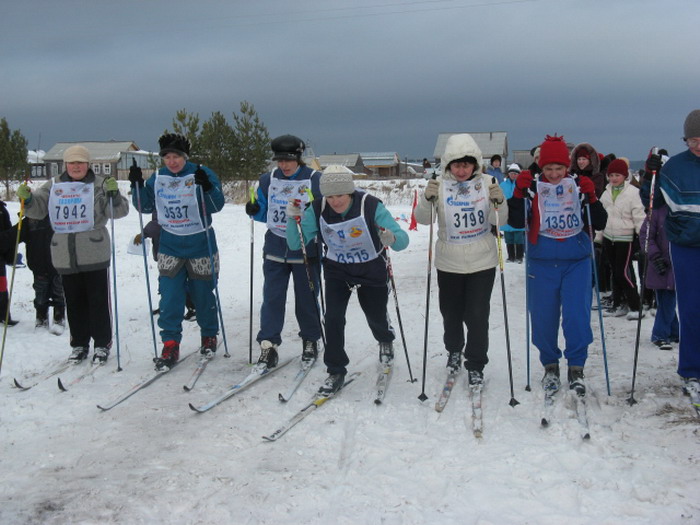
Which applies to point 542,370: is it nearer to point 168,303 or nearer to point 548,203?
point 548,203

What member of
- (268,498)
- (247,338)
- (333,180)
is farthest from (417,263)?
(268,498)

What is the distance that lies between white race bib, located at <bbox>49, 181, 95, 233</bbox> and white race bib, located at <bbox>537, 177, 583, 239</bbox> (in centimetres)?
434

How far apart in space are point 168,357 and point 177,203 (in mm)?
1530

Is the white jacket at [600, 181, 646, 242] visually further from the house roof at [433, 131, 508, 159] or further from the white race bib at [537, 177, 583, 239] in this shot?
the house roof at [433, 131, 508, 159]

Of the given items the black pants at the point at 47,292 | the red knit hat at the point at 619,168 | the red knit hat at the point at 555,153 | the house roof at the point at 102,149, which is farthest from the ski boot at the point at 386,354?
the house roof at the point at 102,149

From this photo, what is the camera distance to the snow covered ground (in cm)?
323

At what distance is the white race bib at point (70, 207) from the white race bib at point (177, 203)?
72 cm

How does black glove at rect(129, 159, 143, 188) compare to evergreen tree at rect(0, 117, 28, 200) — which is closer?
black glove at rect(129, 159, 143, 188)

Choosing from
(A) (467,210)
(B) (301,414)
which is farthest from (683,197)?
(B) (301,414)

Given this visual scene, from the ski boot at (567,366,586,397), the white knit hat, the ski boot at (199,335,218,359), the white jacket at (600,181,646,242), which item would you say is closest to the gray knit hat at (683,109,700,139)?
the ski boot at (567,366,586,397)

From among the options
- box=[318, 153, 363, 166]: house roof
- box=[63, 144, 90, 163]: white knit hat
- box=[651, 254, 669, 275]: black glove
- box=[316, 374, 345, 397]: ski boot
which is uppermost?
box=[318, 153, 363, 166]: house roof

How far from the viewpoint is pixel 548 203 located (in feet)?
15.8

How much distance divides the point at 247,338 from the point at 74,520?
3.88 metres

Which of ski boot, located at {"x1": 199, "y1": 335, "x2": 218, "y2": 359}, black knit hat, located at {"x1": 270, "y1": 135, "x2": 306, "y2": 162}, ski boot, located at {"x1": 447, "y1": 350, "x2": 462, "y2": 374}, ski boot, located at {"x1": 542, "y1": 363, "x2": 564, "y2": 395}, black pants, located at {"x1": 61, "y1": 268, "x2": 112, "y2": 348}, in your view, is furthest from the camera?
ski boot, located at {"x1": 199, "y1": 335, "x2": 218, "y2": 359}
